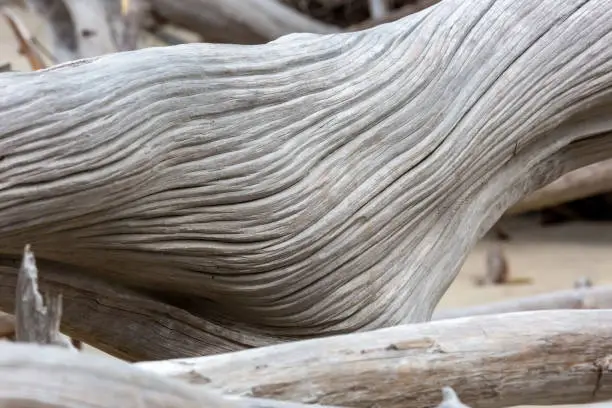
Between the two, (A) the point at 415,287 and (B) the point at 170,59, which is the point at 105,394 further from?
(A) the point at 415,287

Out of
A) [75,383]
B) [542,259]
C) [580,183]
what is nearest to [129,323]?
[75,383]

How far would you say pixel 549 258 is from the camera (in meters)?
4.62

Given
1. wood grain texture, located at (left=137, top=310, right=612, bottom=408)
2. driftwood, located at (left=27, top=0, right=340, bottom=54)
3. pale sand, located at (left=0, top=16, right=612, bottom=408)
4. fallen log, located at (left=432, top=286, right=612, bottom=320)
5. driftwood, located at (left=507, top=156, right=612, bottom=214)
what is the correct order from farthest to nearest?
1. pale sand, located at (left=0, top=16, right=612, bottom=408)
2. driftwood, located at (left=507, top=156, right=612, bottom=214)
3. driftwood, located at (left=27, top=0, right=340, bottom=54)
4. fallen log, located at (left=432, top=286, right=612, bottom=320)
5. wood grain texture, located at (left=137, top=310, right=612, bottom=408)

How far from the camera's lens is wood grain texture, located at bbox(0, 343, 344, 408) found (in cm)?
62

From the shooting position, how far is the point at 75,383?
63 centimetres

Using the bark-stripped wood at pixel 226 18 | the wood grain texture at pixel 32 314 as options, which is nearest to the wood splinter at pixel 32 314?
the wood grain texture at pixel 32 314

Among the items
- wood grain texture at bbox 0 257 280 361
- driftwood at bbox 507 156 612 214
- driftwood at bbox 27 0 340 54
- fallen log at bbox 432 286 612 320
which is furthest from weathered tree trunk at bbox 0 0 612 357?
driftwood at bbox 27 0 340 54

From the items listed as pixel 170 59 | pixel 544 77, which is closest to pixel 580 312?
pixel 544 77

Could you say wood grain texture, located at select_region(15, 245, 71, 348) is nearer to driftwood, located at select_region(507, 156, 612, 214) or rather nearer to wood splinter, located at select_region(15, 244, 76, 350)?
wood splinter, located at select_region(15, 244, 76, 350)

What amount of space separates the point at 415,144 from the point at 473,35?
216mm

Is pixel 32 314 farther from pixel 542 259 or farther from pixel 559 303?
pixel 542 259

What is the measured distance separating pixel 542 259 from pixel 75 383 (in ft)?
13.8

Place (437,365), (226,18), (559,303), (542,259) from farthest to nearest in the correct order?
(542,259) < (226,18) < (559,303) < (437,365)

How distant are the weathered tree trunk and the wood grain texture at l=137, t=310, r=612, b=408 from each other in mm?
223
